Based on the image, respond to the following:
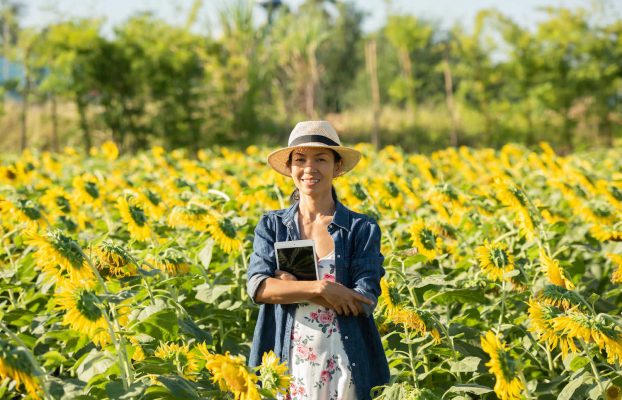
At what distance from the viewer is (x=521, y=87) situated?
15633 mm

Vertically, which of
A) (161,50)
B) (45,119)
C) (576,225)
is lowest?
(576,225)

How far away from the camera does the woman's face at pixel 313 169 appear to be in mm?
2131

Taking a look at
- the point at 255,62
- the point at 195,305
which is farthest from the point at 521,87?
the point at 195,305

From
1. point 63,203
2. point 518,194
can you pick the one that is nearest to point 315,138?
point 518,194

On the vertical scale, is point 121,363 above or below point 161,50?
below

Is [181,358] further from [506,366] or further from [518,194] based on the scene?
[518,194]

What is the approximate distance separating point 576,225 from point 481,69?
12.1 metres

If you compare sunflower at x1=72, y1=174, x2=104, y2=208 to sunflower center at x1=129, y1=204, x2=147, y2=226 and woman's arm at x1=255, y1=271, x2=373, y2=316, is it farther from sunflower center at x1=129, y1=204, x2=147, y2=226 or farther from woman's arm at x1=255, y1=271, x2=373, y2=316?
woman's arm at x1=255, y1=271, x2=373, y2=316

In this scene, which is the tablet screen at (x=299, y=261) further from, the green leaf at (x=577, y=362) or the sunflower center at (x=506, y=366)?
the green leaf at (x=577, y=362)

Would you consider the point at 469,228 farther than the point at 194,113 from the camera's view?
No

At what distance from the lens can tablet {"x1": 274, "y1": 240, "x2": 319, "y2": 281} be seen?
200 centimetres

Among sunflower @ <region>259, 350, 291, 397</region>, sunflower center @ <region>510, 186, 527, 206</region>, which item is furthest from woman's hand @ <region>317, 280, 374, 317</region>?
sunflower center @ <region>510, 186, 527, 206</region>

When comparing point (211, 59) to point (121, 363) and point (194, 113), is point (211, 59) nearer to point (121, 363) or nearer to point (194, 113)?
point (194, 113)

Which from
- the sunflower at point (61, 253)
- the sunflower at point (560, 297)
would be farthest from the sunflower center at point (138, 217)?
the sunflower at point (560, 297)
